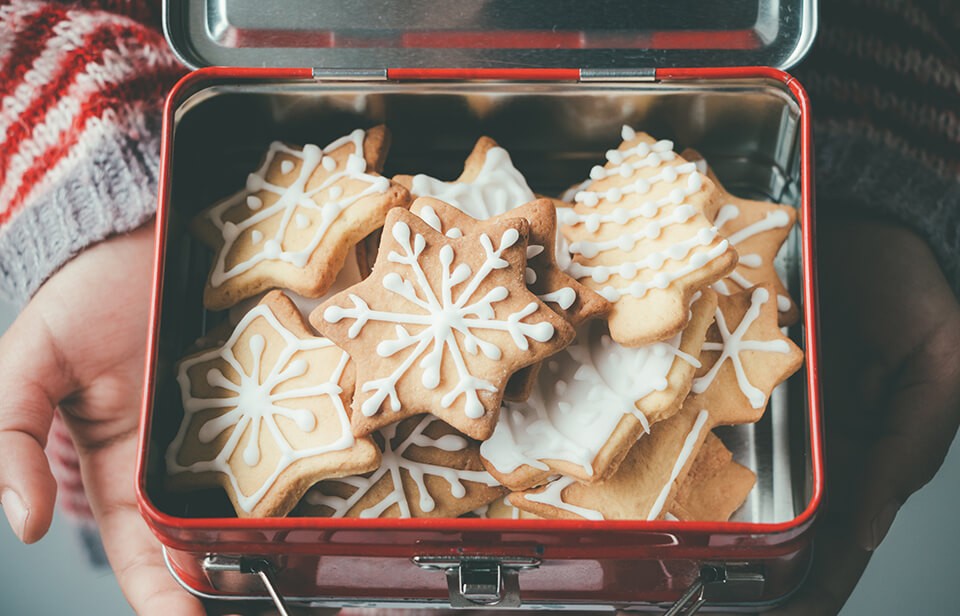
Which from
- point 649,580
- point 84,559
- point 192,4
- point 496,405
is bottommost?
point 84,559

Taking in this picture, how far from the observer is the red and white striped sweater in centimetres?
97

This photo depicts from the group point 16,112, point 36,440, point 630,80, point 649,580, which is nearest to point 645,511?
point 649,580

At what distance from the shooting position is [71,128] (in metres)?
0.97

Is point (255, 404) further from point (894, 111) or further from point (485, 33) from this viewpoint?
point (894, 111)

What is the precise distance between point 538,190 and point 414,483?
0.33 m

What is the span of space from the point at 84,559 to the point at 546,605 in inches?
20.4

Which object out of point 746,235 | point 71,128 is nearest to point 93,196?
point 71,128

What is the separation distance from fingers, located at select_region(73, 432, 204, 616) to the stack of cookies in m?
0.20

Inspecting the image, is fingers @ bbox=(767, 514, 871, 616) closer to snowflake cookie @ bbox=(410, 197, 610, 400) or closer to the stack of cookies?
the stack of cookies

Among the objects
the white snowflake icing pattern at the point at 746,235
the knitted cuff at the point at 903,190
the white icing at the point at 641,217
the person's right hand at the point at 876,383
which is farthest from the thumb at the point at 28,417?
the knitted cuff at the point at 903,190

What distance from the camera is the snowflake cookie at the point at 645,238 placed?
0.72 m

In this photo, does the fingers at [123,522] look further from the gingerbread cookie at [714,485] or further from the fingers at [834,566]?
the fingers at [834,566]

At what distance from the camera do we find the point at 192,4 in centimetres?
85

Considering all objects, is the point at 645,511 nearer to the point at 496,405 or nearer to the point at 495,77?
the point at 496,405
